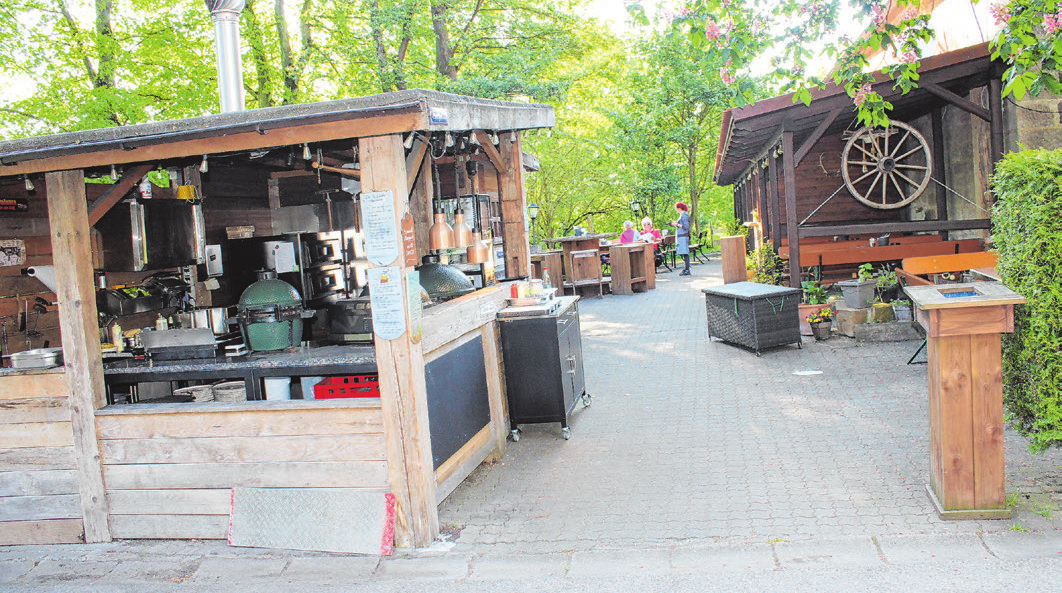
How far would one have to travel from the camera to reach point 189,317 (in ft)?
20.1

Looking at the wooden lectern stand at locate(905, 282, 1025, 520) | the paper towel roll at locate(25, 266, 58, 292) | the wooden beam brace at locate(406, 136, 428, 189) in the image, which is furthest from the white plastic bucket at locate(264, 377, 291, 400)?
the wooden lectern stand at locate(905, 282, 1025, 520)

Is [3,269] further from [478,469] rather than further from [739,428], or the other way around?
[739,428]

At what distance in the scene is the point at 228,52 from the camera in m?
7.48

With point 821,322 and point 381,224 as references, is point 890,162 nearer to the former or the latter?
point 821,322

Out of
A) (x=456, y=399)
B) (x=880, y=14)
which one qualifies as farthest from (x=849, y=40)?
Answer: (x=456, y=399)

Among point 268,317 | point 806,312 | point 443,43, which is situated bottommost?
point 806,312

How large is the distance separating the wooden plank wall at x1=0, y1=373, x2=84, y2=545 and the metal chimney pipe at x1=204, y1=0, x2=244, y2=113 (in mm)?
3173

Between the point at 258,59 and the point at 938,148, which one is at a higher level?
the point at 258,59

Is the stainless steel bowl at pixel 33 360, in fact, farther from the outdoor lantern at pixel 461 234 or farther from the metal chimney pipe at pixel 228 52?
the metal chimney pipe at pixel 228 52

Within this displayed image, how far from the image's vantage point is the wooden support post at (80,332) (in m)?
4.87

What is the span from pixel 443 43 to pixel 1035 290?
16.6 metres

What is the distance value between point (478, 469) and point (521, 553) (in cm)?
159

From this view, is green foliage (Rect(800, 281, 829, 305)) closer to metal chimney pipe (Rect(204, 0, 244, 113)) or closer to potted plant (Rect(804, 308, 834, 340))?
potted plant (Rect(804, 308, 834, 340))

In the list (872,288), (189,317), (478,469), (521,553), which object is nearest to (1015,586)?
(521,553)
